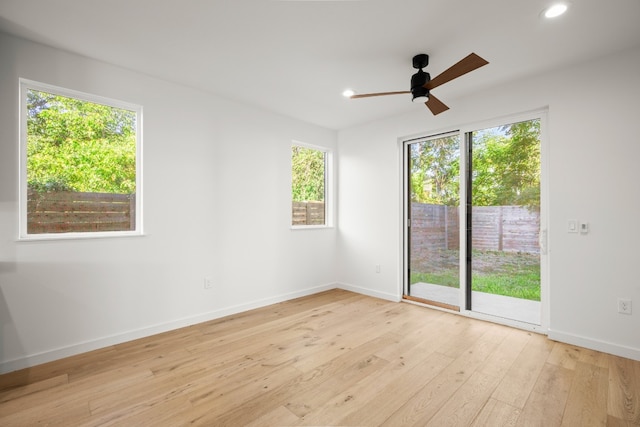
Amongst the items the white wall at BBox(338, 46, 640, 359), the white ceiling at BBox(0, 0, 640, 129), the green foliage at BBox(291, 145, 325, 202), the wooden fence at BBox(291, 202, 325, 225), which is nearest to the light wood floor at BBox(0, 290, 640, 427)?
the white wall at BBox(338, 46, 640, 359)

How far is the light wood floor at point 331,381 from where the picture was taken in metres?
1.82

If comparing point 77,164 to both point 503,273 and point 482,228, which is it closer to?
point 482,228

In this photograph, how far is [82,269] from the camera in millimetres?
2625

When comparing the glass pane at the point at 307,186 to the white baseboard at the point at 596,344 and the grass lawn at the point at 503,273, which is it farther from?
the white baseboard at the point at 596,344

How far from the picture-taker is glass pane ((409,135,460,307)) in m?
3.76

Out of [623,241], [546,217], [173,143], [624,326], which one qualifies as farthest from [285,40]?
[624,326]

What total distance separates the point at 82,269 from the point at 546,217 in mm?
4349

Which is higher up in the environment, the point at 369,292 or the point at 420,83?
the point at 420,83

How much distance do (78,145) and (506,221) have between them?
169 inches

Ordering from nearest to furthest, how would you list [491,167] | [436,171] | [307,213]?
[491,167]
[436,171]
[307,213]

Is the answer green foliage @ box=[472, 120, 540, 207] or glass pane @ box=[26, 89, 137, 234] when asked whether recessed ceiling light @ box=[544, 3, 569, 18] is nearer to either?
green foliage @ box=[472, 120, 540, 207]

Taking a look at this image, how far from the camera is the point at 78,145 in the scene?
2.69 metres

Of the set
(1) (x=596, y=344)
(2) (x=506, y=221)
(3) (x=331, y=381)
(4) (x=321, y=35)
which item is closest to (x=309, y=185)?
(4) (x=321, y=35)

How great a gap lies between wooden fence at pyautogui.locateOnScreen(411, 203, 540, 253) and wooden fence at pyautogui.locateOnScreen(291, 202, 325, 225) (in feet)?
4.72
